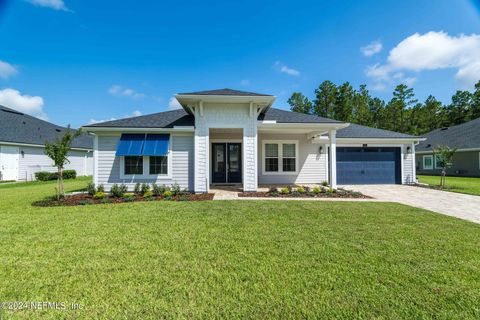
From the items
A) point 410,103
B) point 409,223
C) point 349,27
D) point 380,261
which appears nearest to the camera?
point 380,261

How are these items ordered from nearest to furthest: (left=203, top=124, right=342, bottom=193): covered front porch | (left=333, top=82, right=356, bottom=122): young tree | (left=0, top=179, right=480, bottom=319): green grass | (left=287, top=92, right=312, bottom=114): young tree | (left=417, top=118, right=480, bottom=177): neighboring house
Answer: (left=0, top=179, right=480, bottom=319): green grass → (left=203, top=124, right=342, bottom=193): covered front porch → (left=417, top=118, right=480, bottom=177): neighboring house → (left=333, top=82, right=356, bottom=122): young tree → (left=287, top=92, right=312, bottom=114): young tree

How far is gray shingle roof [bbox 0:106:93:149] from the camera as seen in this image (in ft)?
61.4

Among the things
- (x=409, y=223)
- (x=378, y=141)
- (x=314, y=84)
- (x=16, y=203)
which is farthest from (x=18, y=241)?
(x=314, y=84)

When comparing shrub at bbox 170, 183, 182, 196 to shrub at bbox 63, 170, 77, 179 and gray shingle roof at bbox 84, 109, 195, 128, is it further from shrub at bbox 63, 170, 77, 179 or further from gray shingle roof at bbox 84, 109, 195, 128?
shrub at bbox 63, 170, 77, 179

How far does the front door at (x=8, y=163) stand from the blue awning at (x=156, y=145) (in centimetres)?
1535

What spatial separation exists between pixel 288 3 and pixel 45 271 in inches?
485

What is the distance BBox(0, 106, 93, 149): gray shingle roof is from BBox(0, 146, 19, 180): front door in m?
0.80

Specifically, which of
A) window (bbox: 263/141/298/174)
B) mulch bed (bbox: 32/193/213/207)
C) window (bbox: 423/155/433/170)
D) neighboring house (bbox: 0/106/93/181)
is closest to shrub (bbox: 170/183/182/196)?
mulch bed (bbox: 32/193/213/207)

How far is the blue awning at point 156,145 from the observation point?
10.3 meters

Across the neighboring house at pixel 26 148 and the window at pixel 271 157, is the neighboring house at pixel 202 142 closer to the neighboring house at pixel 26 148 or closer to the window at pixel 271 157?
the window at pixel 271 157

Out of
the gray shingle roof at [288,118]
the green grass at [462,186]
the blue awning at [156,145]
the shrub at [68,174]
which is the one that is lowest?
the green grass at [462,186]

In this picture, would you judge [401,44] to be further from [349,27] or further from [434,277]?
[434,277]

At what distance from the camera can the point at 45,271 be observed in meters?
3.27

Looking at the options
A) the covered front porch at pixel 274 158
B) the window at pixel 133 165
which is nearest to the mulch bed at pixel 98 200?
the window at pixel 133 165
